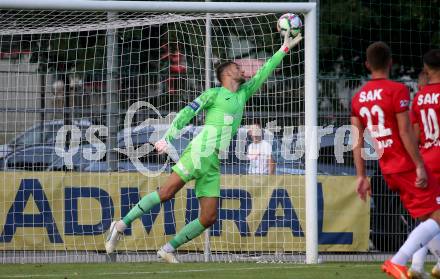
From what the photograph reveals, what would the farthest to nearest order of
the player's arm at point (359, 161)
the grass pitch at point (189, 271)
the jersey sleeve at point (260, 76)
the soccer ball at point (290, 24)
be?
1. the soccer ball at point (290, 24)
2. the jersey sleeve at point (260, 76)
3. the grass pitch at point (189, 271)
4. the player's arm at point (359, 161)

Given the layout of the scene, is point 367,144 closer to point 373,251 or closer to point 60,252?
point 373,251

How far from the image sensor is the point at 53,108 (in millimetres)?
14312

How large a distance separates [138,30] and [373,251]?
456 cm

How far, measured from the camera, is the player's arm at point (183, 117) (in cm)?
1099

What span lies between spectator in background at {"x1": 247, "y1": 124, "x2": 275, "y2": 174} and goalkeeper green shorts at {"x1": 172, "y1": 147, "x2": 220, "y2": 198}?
2.81 meters

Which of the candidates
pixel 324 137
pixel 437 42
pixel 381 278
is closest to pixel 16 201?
pixel 324 137

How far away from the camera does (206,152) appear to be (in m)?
11.5

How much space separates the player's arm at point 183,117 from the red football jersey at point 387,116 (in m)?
2.76

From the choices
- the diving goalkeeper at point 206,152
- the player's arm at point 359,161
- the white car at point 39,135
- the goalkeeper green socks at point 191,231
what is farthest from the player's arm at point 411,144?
the white car at point 39,135

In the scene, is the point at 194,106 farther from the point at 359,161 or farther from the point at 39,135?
the point at 39,135

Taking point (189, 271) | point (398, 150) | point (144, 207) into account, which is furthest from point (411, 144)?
point (144, 207)

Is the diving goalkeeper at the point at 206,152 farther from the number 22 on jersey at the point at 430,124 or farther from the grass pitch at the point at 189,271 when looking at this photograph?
the number 22 on jersey at the point at 430,124

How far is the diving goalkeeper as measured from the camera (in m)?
11.4

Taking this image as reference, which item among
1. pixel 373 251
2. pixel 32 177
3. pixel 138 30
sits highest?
pixel 138 30
